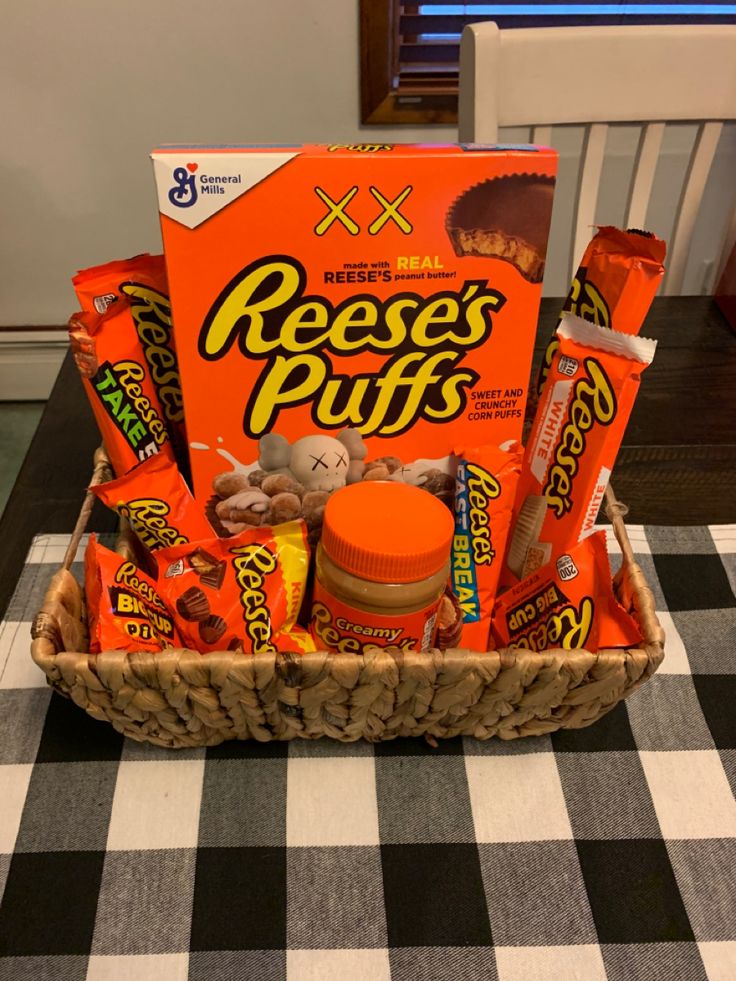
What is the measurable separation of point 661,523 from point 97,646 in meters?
0.51

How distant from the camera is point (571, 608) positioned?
51cm

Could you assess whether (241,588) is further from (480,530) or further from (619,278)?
(619,278)

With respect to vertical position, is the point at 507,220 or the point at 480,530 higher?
the point at 507,220

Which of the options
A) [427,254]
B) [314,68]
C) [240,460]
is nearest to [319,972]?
[240,460]

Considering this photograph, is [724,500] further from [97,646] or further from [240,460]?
[97,646]

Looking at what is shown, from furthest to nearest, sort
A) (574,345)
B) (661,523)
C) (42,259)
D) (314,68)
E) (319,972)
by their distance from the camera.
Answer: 1. (42,259)
2. (314,68)
3. (661,523)
4. (574,345)
5. (319,972)

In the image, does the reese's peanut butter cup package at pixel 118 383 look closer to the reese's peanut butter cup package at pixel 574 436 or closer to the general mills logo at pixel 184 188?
the general mills logo at pixel 184 188

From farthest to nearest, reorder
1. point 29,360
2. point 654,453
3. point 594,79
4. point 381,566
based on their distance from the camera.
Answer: point 29,360, point 594,79, point 654,453, point 381,566

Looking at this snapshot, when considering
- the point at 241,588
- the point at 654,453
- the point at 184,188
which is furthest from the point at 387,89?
the point at 241,588

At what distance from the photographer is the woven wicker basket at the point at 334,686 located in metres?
0.43

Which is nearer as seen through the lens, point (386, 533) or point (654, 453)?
point (386, 533)

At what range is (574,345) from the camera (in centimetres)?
54

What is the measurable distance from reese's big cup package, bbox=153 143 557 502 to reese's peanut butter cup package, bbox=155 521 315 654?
0.06 m

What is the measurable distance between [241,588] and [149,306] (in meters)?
0.23
